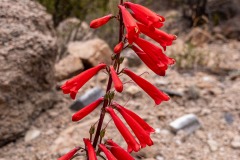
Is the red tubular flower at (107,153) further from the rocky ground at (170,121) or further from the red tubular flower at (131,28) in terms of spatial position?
Answer: the rocky ground at (170,121)

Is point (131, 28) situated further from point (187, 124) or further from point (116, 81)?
point (187, 124)

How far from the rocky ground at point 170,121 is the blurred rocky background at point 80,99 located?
0.04 feet

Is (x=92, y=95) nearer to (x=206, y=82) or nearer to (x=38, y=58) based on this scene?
(x=38, y=58)

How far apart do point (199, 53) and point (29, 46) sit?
10.3 ft

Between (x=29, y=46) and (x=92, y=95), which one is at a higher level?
(x=29, y=46)

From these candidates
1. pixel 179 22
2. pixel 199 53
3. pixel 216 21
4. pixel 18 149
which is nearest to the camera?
pixel 18 149

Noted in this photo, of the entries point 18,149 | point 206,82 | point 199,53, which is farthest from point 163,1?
point 18,149

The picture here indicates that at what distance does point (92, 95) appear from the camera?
5.33 metres

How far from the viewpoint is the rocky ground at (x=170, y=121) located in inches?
184

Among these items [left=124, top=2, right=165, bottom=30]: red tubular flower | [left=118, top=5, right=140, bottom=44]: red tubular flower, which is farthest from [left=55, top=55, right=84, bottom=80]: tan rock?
[left=118, top=5, right=140, bottom=44]: red tubular flower

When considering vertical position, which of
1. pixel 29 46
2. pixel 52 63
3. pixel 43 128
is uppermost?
pixel 29 46

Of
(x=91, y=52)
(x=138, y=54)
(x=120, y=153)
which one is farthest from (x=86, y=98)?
(x=138, y=54)

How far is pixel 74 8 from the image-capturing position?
7.54m

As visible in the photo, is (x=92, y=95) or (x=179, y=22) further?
(x=179, y=22)
